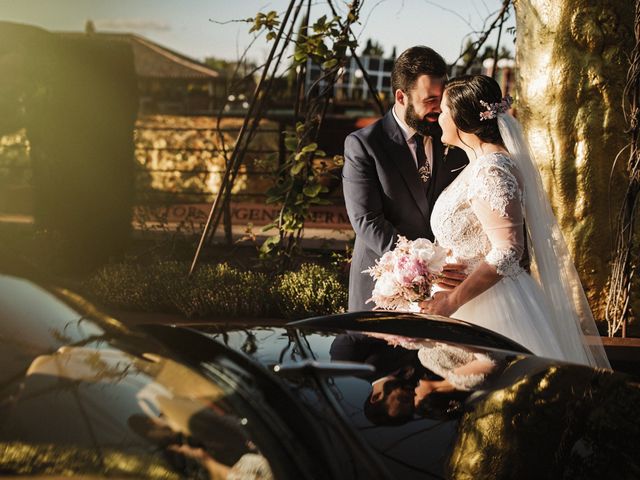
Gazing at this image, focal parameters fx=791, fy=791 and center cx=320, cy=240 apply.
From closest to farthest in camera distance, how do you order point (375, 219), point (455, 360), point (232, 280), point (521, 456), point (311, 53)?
point (521, 456) → point (455, 360) → point (375, 219) → point (311, 53) → point (232, 280)

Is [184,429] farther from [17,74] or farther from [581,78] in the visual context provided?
[17,74]

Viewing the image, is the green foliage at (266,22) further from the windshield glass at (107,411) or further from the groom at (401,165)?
the windshield glass at (107,411)

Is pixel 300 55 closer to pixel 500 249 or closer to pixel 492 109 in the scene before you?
pixel 492 109

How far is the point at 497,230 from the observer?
9.84 feet

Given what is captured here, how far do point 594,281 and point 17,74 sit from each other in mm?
5217

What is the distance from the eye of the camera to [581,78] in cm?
509

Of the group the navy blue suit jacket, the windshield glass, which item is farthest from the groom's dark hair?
the windshield glass

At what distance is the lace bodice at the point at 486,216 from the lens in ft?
9.77

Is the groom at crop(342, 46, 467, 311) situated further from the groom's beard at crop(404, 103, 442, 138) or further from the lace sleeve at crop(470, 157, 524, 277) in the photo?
the lace sleeve at crop(470, 157, 524, 277)

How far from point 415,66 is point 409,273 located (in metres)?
1.02

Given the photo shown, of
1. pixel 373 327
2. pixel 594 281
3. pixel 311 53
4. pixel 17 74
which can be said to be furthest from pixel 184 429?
pixel 17 74

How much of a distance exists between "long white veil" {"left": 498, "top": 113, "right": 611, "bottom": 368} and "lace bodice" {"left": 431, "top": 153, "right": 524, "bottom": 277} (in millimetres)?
106

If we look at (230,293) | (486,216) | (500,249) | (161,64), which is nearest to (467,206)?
(486,216)

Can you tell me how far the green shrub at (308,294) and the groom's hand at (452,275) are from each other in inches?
106
